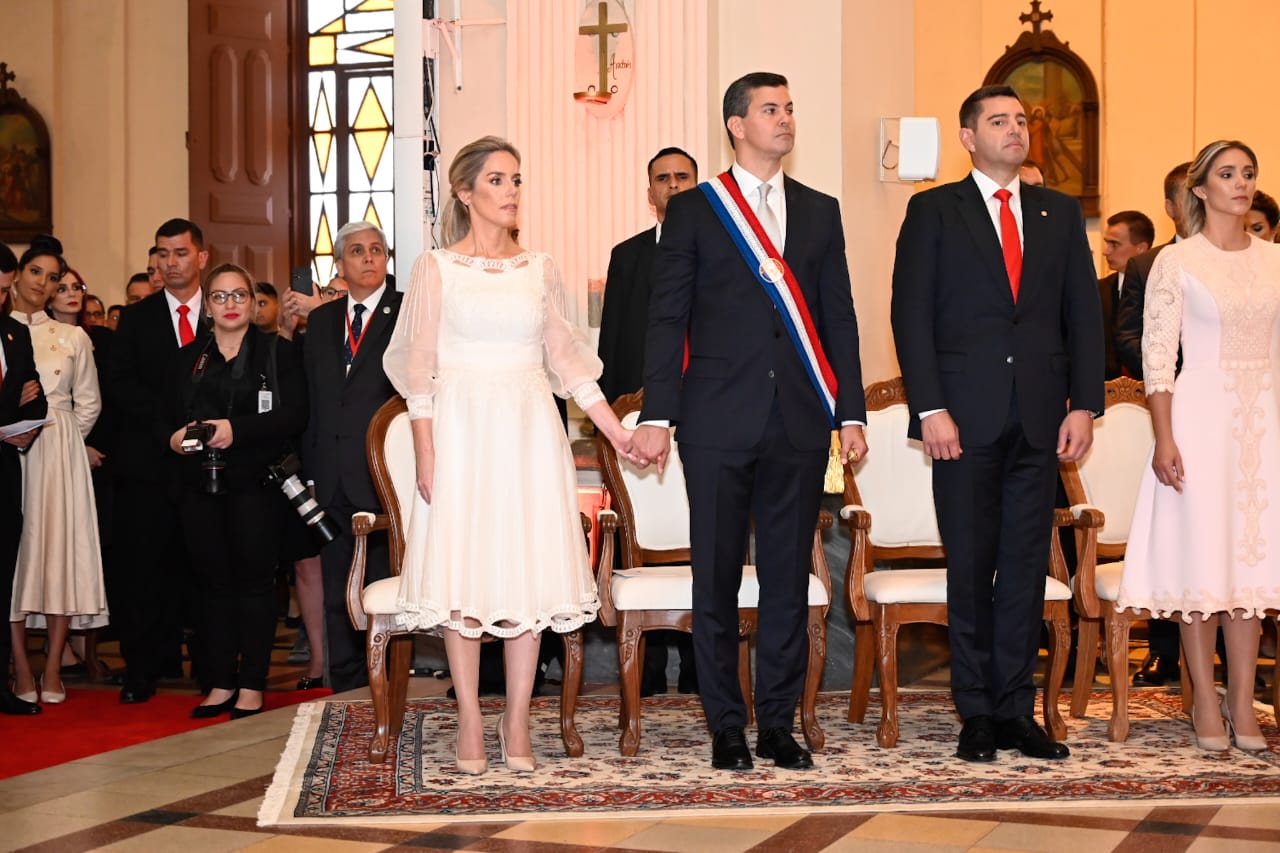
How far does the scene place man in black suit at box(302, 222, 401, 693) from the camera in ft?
18.6

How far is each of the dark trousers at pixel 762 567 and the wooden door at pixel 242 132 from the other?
25.1ft

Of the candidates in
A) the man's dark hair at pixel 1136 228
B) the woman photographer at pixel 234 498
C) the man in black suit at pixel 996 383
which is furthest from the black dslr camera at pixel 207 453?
the man's dark hair at pixel 1136 228

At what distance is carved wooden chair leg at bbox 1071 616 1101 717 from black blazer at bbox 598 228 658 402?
169cm

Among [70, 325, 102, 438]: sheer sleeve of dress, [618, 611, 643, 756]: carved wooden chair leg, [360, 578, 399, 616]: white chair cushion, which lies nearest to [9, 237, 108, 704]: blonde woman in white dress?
[70, 325, 102, 438]: sheer sleeve of dress

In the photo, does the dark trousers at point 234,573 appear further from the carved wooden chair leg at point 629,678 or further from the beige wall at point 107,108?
the beige wall at point 107,108

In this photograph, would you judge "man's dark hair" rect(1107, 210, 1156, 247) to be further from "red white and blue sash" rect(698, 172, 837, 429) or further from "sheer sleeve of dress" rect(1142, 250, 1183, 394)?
"red white and blue sash" rect(698, 172, 837, 429)

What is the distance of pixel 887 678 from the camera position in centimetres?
452

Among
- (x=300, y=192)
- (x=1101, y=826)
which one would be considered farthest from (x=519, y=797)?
(x=300, y=192)

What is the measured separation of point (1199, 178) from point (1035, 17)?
20.0 feet

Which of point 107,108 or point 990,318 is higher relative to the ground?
point 107,108

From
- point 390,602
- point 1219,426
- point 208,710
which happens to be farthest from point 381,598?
point 1219,426

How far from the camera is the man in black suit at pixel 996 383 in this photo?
4246 mm

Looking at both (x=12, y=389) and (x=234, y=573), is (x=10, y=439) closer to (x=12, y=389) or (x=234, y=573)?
(x=12, y=389)

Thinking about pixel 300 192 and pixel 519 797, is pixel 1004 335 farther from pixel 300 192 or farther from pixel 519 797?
pixel 300 192
